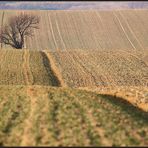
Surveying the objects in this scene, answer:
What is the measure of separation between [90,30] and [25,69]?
65.5m

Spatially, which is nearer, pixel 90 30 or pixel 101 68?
pixel 101 68

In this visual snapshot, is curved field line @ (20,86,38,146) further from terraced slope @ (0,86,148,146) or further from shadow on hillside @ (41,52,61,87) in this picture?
shadow on hillside @ (41,52,61,87)

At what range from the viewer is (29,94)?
30188 mm

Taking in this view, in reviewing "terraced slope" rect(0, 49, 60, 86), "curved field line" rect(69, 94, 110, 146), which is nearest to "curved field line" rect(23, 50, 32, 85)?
"terraced slope" rect(0, 49, 60, 86)

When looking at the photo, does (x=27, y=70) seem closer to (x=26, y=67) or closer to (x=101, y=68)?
(x=26, y=67)

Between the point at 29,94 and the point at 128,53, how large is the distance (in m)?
47.1

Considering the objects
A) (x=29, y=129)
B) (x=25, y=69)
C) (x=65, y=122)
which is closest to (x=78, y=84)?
(x=25, y=69)

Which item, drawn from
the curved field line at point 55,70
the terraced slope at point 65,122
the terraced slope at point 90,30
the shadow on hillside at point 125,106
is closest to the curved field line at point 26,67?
the curved field line at point 55,70

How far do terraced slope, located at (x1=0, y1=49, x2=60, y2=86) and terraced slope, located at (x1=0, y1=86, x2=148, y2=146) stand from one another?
905 inches

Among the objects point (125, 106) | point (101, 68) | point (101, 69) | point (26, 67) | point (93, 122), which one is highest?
point (93, 122)

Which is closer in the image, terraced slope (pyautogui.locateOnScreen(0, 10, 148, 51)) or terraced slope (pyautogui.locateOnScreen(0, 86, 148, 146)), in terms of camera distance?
terraced slope (pyautogui.locateOnScreen(0, 86, 148, 146))

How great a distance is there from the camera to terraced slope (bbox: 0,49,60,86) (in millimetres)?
53375

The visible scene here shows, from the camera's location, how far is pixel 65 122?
22125mm

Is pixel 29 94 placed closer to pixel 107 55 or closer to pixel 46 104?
pixel 46 104
